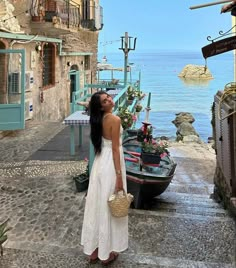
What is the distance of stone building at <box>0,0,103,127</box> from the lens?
886 centimetres

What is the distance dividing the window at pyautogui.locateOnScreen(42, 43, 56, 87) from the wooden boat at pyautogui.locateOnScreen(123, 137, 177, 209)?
8438 mm

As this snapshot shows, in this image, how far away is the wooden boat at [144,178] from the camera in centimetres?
479

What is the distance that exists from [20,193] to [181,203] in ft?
8.52

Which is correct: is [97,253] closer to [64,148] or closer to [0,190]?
[0,190]

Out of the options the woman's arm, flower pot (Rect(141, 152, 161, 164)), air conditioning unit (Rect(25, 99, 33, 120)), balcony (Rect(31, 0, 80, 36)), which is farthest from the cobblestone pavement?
balcony (Rect(31, 0, 80, 36))

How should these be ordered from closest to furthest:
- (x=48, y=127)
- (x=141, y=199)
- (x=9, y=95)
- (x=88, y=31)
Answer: (x=141, y=199) → (x=9, y=95) → (x=48, y=127) → (x=88, y=31)

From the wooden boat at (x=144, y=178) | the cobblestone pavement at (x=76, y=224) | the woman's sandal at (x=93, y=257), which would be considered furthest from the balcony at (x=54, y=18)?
the woman's sandal at (x=93, y=257)

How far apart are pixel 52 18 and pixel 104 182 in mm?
9587

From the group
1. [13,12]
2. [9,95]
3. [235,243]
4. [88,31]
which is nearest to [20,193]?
[235,243]

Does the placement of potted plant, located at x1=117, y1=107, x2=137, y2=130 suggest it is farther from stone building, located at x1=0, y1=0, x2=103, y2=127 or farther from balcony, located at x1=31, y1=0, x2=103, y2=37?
balcony, located at x1=31, y1=0, x2=103, y2=37

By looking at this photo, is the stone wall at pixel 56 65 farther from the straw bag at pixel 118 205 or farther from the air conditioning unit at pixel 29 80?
the straw bag at pixel 118 205

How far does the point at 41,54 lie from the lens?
1193 cm

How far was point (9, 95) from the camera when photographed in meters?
9.52

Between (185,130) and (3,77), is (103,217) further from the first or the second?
(185,130)
